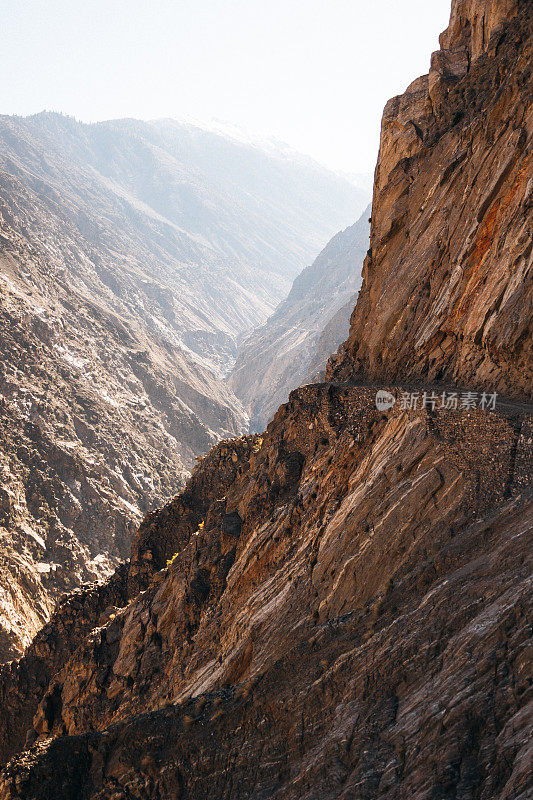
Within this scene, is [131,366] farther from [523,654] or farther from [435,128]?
[523,654]

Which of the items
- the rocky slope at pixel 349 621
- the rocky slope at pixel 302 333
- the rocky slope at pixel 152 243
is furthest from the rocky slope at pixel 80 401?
the rocky slope at pixel 349 621

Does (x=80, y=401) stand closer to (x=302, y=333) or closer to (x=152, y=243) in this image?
(x=302, y=333)

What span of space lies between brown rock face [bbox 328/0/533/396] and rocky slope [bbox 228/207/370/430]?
45340mm

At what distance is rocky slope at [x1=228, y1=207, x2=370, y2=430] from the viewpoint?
248 feet

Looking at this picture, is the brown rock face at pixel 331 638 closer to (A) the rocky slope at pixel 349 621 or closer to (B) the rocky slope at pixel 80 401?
(A) the rocky slope at pixel 349 621

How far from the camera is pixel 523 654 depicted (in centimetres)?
681

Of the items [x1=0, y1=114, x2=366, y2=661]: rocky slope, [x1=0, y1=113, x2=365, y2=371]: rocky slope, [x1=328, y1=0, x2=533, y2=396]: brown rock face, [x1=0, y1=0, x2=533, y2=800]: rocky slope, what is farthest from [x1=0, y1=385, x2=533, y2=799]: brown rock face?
[x1=0, y1=113, x2=365, y2=371]: rocky slope

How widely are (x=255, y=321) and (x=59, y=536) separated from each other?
123 m

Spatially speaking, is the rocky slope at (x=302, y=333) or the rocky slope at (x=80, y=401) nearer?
the rocky slope at (x=80, y=401)

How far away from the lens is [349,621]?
10047 millimetres

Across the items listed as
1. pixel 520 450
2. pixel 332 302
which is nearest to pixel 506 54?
pixel 520 450

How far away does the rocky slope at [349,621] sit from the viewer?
7.36 meters

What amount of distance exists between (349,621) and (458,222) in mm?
8731

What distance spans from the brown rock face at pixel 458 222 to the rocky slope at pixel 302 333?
45340 millimetres
